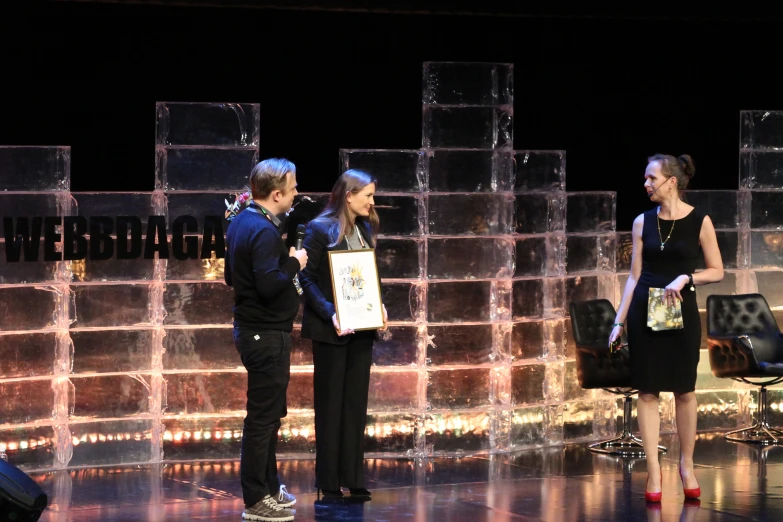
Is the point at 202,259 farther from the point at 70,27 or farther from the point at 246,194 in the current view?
the point at 70,27

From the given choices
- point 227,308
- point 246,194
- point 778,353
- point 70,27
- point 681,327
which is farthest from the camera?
point 70,27

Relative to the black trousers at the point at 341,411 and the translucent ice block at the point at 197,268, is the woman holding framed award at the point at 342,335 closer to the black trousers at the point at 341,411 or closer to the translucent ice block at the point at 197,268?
the black trousers at the point at 341,411

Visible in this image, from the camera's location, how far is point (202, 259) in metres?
6.87

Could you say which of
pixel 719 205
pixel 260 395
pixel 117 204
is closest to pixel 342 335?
pixel 260 395

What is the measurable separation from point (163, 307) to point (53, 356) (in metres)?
0.65

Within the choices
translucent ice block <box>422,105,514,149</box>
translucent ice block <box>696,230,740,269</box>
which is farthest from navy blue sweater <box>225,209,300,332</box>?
translucent ice block <box>696,230,740,269</box>

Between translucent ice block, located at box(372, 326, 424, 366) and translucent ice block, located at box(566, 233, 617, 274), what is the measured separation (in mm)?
1173

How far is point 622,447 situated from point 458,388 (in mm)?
1099

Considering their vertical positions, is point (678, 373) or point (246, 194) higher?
point (246, 194)

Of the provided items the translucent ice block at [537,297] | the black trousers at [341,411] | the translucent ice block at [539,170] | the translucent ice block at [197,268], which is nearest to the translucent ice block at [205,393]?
the translucent ice block at [197,268]

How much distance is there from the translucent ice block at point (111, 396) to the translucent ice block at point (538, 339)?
2181mm

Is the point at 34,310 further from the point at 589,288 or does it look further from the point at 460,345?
the point at 589,288

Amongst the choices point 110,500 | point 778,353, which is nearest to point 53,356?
point 110,500

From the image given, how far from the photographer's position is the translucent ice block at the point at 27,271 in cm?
655
